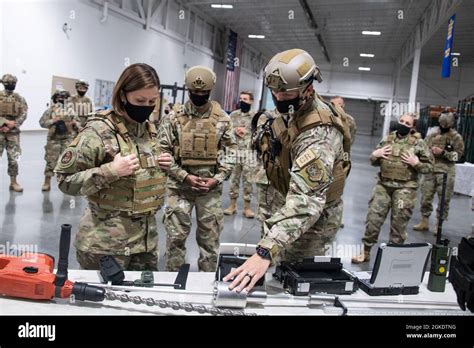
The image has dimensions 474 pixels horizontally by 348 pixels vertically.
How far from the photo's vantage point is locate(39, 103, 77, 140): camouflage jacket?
21.2 ft

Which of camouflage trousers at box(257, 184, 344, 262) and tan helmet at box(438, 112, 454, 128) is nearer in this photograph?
camouflage trousers at box(257, 184, 344, 262)

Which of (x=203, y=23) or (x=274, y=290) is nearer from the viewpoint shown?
(x=274, y=290)

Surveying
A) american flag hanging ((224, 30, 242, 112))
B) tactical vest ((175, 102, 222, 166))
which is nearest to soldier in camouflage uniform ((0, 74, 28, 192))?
tactical vest ((175, 102, 222, 166))

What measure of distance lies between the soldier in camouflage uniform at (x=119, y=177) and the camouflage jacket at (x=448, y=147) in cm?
540

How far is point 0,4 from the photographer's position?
8984 millimetres

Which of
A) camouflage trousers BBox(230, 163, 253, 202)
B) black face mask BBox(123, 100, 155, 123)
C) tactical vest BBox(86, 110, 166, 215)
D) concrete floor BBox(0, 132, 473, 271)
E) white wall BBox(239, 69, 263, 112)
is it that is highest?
white wall BBox(239, 69, 263, 112)

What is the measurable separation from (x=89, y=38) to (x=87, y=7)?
80 cm

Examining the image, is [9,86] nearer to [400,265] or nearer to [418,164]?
[418,164]

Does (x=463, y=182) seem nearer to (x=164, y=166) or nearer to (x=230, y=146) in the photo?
(x=230, y=146)

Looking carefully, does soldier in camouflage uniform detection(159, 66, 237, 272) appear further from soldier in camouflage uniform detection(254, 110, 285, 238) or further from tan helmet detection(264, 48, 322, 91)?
tan helmet detection(264, 48, 322, 91)

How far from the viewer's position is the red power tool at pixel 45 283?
137 centimetres

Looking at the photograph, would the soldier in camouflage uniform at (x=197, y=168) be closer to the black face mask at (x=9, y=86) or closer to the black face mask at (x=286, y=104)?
the black face mask at (x=286, y=104)

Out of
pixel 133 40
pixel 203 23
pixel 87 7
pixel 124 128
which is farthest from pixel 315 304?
pixel 203 23

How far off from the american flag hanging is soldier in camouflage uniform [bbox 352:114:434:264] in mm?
15752
